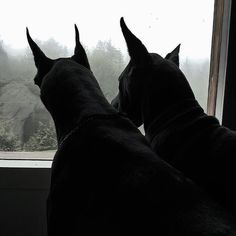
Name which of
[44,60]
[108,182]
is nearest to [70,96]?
[44,60]

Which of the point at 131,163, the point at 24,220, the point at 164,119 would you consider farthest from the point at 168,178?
the point at 24,220

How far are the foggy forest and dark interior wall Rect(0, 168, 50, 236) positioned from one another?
139 millimetres

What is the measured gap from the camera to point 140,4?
3.71 ft

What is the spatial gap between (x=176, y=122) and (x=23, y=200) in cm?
52

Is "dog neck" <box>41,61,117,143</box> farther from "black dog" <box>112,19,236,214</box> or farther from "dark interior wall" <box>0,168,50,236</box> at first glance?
"dark interior wall" <box>0,168,50,236</box>

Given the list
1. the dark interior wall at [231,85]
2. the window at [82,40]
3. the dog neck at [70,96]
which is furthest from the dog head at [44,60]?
the dark interior wall at [231,85]

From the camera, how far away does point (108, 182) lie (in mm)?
625

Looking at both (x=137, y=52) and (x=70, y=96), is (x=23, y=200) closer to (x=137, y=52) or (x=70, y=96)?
(x=70, y=96)

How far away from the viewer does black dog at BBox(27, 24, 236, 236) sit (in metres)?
0.54

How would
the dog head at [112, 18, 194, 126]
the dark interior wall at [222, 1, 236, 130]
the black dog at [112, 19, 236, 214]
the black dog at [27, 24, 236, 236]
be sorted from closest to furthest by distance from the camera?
1. the black dog at [27, 24, 236, 236]
2. the black dog at [112, 19, 236, 214]
3. the dog head at [112, 18, 194, 126]
4. the dark interior wall at [222, 1, 236, 130]

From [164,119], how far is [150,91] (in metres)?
0.07

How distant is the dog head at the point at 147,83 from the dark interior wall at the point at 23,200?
33 centimetres

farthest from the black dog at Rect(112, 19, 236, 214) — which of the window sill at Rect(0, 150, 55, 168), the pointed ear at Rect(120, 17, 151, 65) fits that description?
the window sill at Rect(0, 150, 55, 168)

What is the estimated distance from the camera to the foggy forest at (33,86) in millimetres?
1159
